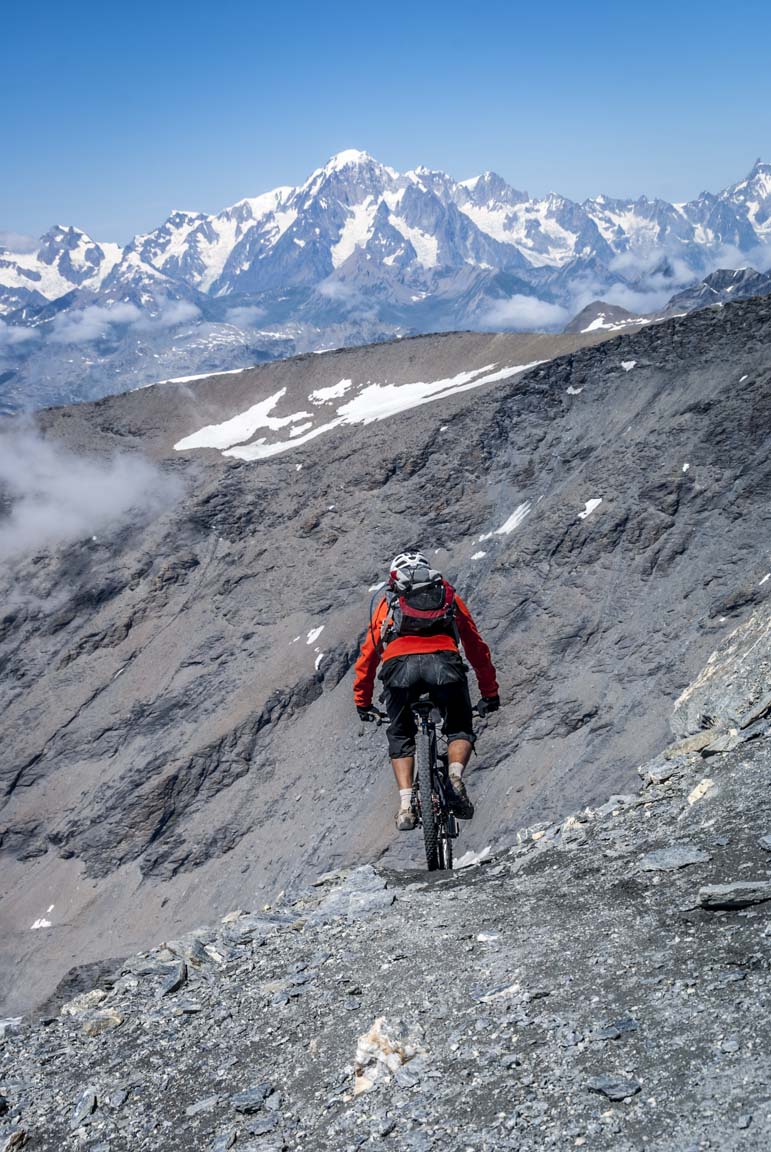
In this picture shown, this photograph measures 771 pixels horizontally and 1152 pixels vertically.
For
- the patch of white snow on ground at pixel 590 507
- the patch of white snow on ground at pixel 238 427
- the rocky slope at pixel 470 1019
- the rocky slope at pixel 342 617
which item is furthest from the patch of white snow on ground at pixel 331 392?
the rocky slope at pixel 470 1019

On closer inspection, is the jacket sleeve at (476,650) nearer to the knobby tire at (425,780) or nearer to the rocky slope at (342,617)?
the knobby tire at (425,780)

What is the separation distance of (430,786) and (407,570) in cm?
268

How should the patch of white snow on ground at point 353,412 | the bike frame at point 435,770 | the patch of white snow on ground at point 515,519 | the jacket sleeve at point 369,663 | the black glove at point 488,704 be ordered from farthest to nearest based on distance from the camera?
the patch of white snow on ground at point 353,412
the patch of white snow on ground at point 515,519
the black glove at point 488,704
the jacket sleeve at point 369,663
the bike frame at point 435,770

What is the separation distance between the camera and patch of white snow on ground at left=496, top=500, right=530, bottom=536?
7322 cm

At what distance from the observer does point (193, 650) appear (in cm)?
8325

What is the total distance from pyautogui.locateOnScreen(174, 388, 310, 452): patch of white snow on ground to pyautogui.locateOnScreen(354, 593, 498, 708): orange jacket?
96.5m

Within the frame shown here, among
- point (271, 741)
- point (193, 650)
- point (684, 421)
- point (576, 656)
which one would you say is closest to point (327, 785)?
point (271, 741)

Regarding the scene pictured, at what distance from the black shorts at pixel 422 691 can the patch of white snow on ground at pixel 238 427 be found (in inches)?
3824

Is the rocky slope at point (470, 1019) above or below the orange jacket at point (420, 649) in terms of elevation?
below

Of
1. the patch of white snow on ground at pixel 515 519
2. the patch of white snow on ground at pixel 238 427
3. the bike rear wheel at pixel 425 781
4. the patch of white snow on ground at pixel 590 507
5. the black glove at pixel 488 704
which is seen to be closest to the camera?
the bike rear wheel at pixel 425 781

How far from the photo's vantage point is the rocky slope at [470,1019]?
545 centimetres

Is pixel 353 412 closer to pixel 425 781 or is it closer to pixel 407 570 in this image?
pixel 407 570

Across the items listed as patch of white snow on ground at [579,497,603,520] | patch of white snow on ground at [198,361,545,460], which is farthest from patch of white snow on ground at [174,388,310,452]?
patch of white snow on ground at [579,497,603,520]

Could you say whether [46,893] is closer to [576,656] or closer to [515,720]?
[515,720]
